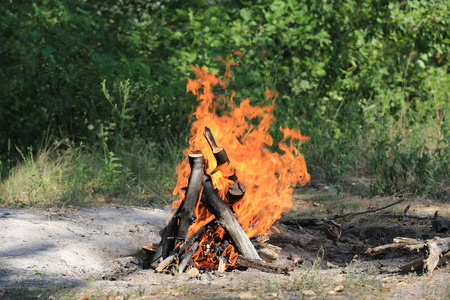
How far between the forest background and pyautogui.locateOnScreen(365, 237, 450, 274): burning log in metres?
2.82

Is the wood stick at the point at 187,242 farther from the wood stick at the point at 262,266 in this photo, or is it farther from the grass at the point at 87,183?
the grass at the point at 87,183

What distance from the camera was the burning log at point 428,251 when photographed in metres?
3.73

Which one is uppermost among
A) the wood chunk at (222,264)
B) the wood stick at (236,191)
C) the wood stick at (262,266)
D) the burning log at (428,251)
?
the wood stick at (236,191)

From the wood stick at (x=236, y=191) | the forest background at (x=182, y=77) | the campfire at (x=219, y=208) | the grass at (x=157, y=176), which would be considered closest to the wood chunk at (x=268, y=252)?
the campfire at (x=219, y=208)

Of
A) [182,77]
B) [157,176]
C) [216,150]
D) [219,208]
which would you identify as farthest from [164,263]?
[182,77]

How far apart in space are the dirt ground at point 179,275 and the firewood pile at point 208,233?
0.21m

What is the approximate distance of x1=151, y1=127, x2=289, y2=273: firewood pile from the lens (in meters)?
4.19

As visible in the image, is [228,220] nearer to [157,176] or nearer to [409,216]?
[409,216]

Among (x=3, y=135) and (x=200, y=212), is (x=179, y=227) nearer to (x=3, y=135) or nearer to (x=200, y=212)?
(x=200, y=212)

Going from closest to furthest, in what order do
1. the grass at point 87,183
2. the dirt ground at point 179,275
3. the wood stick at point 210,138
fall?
the dirt ground at point 179,275
the wood stick at point 210,138
the grass at point 87,183

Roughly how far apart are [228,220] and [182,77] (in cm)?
457

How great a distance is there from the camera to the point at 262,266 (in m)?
4.04

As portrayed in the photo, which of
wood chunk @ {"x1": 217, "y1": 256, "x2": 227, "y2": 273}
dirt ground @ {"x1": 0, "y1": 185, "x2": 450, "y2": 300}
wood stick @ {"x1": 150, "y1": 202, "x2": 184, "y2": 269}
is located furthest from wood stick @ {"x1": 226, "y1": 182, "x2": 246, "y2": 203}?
dirt ground @ {"x1": 0, "y1": 185, "x2": 450, "y2": 300}

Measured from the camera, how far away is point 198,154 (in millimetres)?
4324
